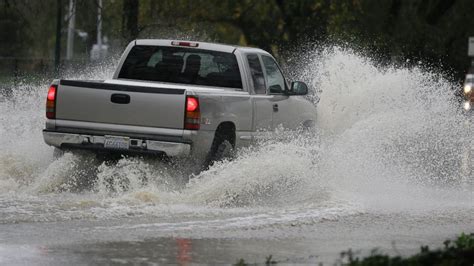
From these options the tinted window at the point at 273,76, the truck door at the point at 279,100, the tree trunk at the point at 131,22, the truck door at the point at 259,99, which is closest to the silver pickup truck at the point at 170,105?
the truck door at the point at 259,99

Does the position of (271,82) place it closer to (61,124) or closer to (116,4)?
(61,124)

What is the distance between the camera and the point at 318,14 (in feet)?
155

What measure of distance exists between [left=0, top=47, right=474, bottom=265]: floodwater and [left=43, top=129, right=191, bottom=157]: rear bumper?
34 cm

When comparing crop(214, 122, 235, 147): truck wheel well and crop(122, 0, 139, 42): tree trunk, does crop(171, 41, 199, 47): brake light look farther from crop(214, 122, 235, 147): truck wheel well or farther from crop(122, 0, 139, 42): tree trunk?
crop(122, 0, 139, 42): tree trunk

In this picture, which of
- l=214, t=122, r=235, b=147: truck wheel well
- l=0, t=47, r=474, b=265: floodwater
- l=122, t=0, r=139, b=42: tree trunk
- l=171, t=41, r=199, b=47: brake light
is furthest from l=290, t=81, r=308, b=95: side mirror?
l=122, t=0, r=139, b=42: tree trunk

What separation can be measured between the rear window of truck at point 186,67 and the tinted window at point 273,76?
0.82m

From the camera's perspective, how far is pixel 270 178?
49.0ft

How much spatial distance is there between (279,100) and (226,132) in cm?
160

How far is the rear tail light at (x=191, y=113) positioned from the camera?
47.0 ft

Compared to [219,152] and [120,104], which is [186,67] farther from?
[120,104]

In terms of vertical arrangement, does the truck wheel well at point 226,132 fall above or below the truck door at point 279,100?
below

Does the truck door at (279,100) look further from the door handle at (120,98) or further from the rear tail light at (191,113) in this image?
the door handle at (120,98)

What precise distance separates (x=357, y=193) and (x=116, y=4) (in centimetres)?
2296

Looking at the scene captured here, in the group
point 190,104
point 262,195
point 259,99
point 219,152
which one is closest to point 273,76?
point 259,99
